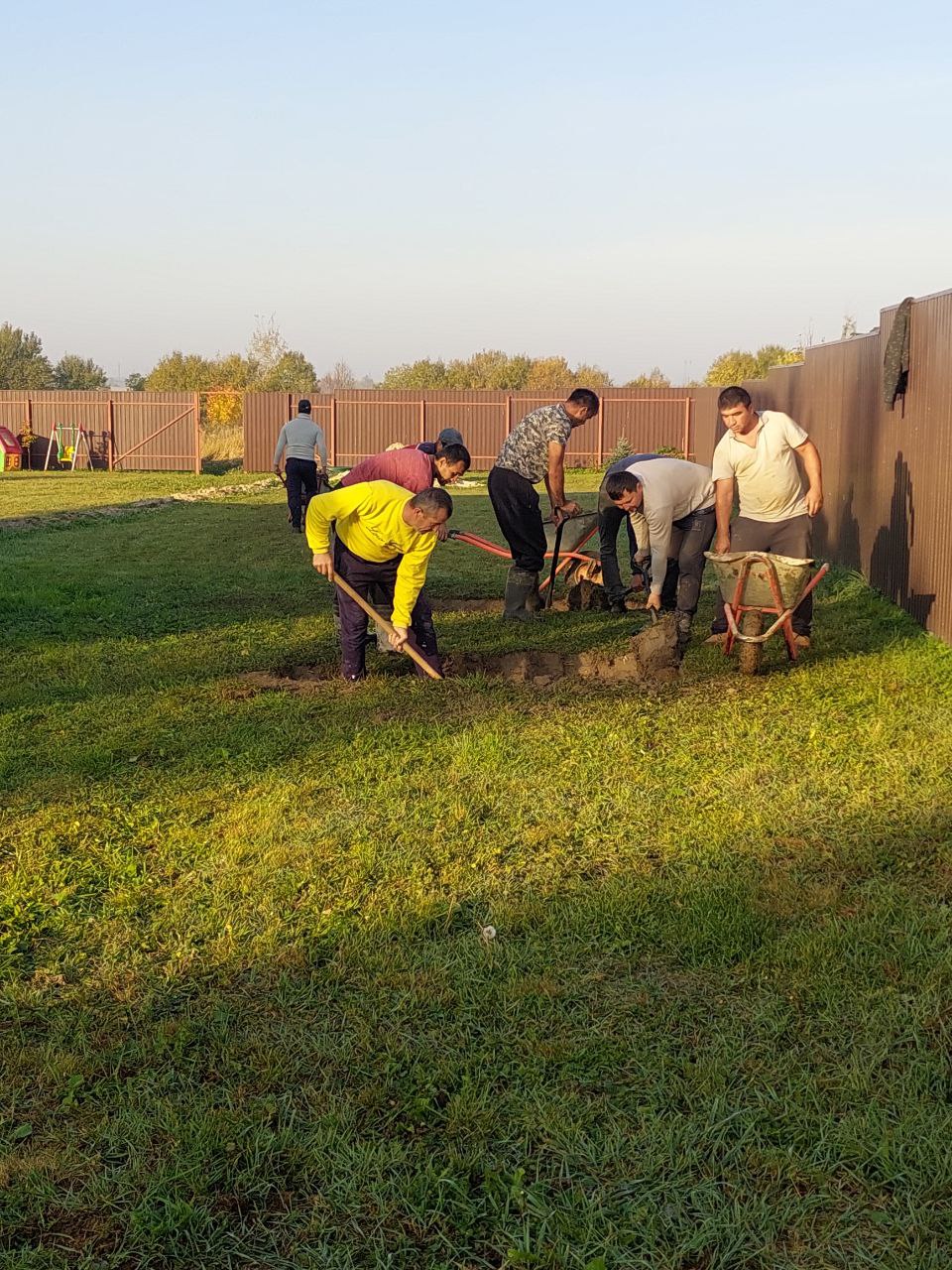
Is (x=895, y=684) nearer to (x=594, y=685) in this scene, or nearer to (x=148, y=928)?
(x=594, y=685)

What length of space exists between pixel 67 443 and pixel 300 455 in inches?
866

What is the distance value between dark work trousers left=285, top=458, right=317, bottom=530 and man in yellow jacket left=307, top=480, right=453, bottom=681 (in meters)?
7.68

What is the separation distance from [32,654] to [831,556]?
812 cm

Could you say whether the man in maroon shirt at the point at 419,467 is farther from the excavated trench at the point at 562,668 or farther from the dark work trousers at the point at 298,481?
the dark work trousers at the point at 298,481

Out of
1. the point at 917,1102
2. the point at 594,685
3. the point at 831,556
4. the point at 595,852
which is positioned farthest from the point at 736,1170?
the point at 831,556

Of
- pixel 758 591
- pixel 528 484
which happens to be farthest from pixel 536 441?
pixel 758 591

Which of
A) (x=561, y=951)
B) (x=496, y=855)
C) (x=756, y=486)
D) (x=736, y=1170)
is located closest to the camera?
(x=736, y=1170)

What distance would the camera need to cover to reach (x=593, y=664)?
27.5 feet

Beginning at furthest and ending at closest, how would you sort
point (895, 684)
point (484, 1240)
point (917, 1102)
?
point (895, 684), point (917, 1102), point (484, 1240)

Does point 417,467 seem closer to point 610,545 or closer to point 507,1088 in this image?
point 610,545

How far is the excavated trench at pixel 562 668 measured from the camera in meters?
7.85

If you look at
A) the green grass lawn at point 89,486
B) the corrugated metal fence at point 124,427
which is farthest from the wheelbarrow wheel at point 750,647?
the corrugated metal fence at point 124,427

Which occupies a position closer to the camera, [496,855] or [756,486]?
[496,855]

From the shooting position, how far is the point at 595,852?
4852 mm
